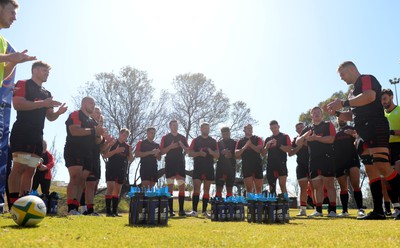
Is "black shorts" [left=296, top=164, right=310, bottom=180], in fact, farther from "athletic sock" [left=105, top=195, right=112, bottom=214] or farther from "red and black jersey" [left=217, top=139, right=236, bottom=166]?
"athletic sock" [left=105, top=195, right=112, bottom=214]

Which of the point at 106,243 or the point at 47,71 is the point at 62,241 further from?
the point at 47,71

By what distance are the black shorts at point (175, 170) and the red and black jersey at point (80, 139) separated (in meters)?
2.96

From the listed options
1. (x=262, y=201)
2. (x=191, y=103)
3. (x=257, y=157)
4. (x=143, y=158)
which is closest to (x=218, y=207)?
(x=262, y=201)

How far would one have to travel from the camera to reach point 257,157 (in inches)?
382

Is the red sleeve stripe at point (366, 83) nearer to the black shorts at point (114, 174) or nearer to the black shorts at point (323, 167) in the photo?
the black shorts at point (323, 167)

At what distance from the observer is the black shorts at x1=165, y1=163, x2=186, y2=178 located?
9766 millimetres

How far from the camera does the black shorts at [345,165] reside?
864cm

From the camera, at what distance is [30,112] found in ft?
18.4

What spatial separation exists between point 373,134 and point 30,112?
19.4 feet

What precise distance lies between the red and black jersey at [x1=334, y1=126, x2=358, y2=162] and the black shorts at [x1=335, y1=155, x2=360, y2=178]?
71 millimetres

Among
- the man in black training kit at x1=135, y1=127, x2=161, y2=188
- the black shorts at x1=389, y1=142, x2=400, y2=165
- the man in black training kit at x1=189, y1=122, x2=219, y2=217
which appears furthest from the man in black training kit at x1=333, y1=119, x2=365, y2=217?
the man in black training kit at x1=135, y1=127, x2=161, y2=188

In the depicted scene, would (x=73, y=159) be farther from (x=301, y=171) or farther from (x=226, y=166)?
(x=301, y=171)

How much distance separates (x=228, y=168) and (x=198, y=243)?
7630 millimetres

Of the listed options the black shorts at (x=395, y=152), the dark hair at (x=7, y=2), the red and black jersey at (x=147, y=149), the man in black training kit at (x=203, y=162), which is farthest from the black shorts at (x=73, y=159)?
the black shorts at (x=395, y=152)
